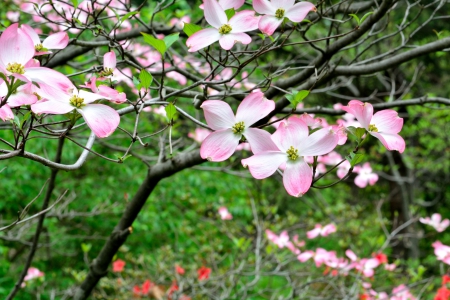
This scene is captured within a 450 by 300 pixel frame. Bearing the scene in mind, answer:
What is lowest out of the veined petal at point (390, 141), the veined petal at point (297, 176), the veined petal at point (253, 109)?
the veined petal at point (390, 141)

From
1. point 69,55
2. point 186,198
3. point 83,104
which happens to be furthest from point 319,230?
point 83,104

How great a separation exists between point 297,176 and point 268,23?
292 millimetres

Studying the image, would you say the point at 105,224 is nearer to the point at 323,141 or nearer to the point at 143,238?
the point at 143,238

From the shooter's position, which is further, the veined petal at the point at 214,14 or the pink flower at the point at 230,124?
the veined petal at the point at 214,14

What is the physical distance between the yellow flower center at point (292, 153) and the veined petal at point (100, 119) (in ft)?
0.82

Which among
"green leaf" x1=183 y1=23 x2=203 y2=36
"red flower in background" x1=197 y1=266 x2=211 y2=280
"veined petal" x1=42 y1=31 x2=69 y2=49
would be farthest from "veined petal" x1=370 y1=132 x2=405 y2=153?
"red flower in background" x1=197 y1=266 x2=211 y2=280

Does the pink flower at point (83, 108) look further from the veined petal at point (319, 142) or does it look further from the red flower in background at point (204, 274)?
the red flower in background at point (204, 274)

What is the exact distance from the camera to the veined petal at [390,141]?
0.72m

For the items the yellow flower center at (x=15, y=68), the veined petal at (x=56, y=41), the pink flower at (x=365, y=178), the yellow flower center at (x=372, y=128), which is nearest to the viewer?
the yellow flower center at (x=15, y=68)

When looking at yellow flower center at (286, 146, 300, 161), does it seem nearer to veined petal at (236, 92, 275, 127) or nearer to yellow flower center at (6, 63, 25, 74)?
veined petal at (236, 92, 275, 127)

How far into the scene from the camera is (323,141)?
683mm

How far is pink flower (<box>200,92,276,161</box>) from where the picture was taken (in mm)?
697

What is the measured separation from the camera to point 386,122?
76cm


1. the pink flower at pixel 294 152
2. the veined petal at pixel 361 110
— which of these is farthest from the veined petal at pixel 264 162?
the veined petal at pixel 361 110
